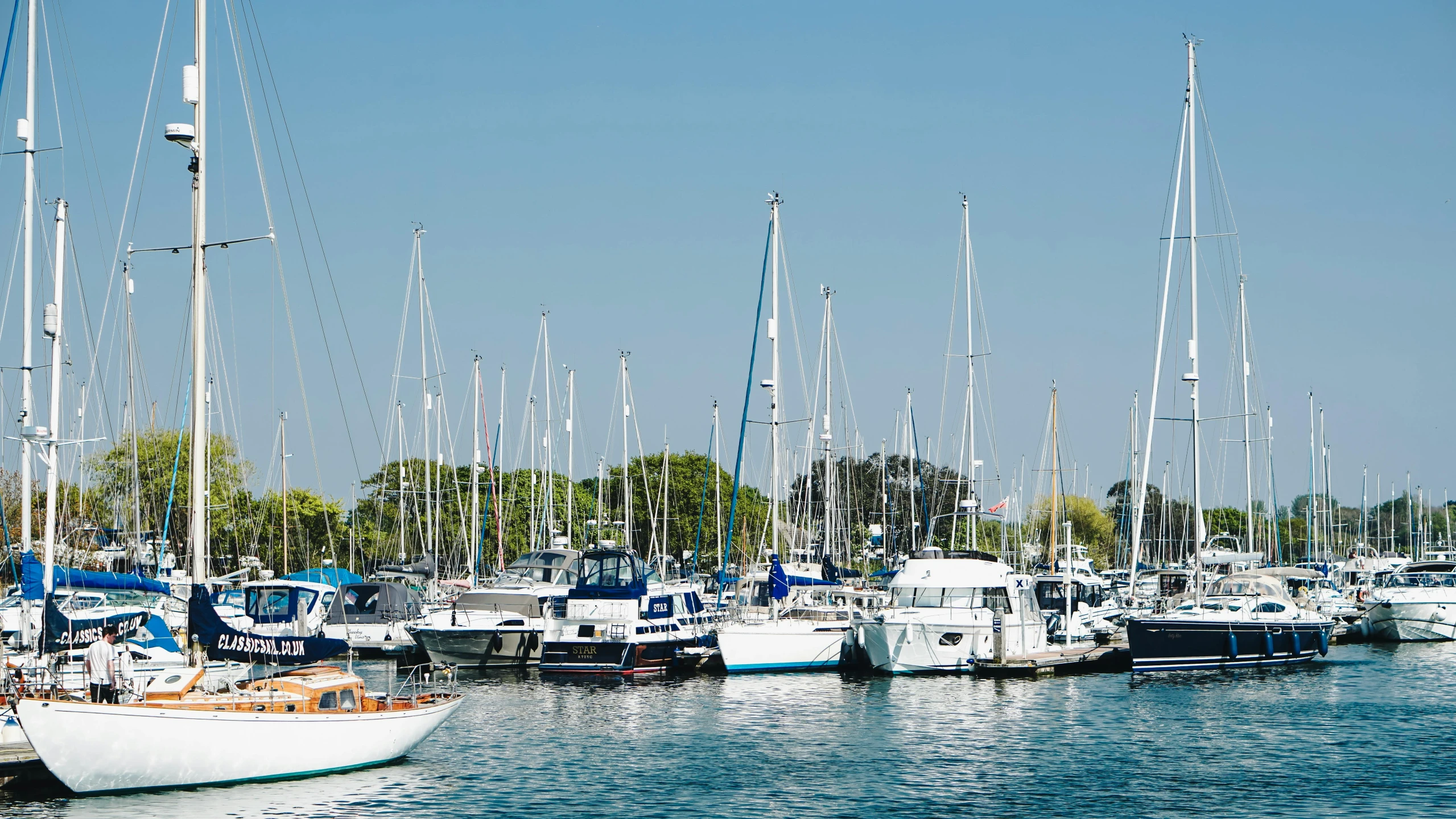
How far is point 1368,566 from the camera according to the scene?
288 feet

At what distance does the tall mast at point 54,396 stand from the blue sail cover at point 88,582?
0.47 m

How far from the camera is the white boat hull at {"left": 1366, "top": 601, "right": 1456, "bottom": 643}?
58844mm

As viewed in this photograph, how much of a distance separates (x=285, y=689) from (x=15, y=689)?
190 inches

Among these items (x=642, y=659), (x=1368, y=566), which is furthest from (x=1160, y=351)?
(x=1368, y=566)

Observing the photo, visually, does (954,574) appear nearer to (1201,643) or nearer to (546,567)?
(1201,643)

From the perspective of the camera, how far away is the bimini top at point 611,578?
47.8m

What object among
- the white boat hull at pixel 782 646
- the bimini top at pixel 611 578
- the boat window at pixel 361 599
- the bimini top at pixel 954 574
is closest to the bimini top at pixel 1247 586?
the bimini top at pixel 954 574

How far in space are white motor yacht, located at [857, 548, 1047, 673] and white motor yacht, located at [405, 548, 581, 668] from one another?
11.5 m

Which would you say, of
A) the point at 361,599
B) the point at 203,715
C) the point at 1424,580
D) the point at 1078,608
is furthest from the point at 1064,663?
the point at 203,715

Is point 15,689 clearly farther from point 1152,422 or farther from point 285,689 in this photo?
point 1152,422

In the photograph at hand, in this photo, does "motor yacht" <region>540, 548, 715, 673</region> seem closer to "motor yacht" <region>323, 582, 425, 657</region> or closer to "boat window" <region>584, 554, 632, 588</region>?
"boat window" <region>584, 554, 632, 588</region>

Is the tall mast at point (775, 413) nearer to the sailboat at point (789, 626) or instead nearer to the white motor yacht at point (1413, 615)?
the sailboat at point (789, 626)

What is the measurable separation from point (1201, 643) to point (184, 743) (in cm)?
3425

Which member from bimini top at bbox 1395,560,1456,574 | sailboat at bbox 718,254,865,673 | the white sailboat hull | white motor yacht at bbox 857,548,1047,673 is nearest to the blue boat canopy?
sailboat at bbox 718,254,865,673
